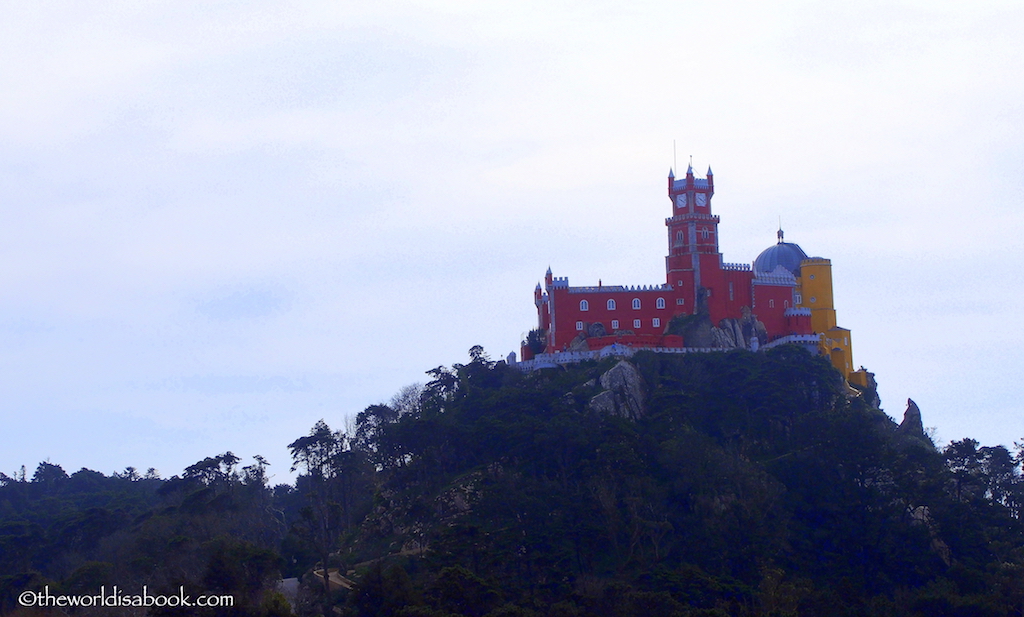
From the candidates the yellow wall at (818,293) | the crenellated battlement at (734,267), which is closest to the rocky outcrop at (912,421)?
the yellow wall at (818,293)

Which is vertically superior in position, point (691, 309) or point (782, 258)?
point (782, 258)

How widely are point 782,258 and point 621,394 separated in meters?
20.7

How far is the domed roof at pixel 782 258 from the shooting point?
310 feet

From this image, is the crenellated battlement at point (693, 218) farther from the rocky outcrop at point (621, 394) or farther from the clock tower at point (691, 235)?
the rocky outcrop at point (621, 394)

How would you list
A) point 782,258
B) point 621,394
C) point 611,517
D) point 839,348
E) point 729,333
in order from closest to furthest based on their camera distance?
point 611,517 → point 621,394 → point 729,333 → point 839,348 → point 782,258

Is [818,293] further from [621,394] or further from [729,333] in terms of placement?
[621,394]

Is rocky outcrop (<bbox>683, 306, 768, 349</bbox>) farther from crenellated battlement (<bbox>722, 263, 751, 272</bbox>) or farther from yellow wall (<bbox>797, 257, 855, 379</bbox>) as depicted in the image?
yellow wall (<bbox>797, 257, 855, 379</bbox>)

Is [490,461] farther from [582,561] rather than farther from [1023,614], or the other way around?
[1023,614]

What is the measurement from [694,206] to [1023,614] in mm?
A: 36569

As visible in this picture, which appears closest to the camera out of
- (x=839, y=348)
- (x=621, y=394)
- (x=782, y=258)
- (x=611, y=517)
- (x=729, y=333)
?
(x=611, y=517)

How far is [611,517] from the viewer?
232ft

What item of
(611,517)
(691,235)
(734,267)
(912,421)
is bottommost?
(611,517)

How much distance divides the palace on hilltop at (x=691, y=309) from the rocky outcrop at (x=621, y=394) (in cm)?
377

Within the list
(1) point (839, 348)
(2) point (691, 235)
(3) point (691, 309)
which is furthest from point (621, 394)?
(1) point (839, 348)
